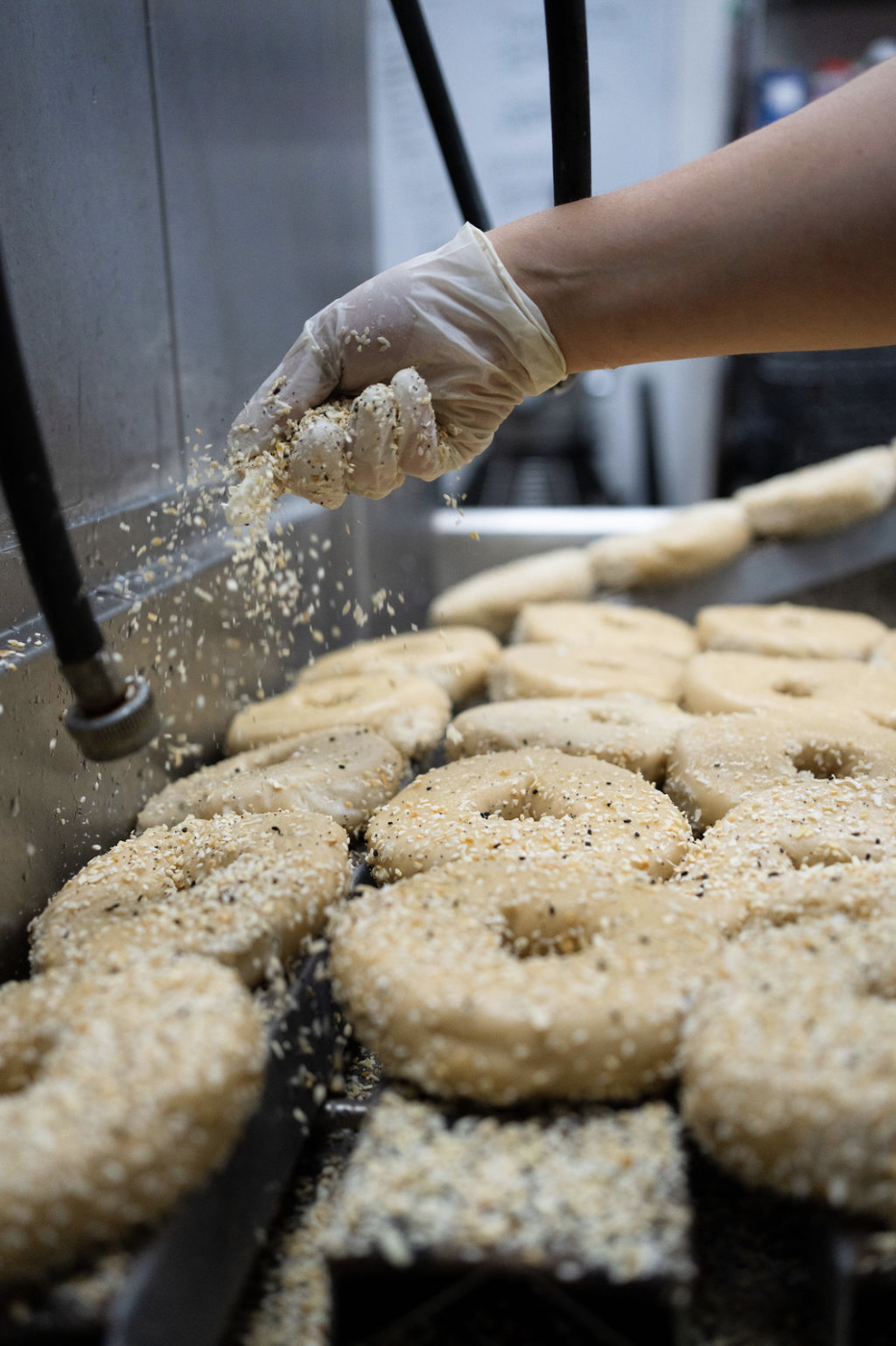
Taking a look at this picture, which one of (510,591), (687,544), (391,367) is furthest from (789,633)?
(391,367)

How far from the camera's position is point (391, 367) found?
1747mm

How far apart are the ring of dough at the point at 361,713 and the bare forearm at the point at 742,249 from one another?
820 millimetres

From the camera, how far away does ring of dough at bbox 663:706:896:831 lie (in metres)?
1.74

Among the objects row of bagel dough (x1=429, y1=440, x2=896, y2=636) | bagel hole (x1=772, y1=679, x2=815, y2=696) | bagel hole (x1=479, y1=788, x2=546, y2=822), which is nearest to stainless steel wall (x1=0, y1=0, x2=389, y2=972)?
row of bagel dough (x1=429, y1=440, x2=896, y2=636)

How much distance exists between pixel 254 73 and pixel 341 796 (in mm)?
2088

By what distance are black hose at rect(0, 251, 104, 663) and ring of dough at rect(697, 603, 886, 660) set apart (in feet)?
6.57

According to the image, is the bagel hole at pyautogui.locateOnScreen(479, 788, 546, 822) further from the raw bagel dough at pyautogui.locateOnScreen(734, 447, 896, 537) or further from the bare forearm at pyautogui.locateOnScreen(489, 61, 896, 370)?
the raw bagel dough at pyautogui.locateOnScreen(734, 447, 896, 537)

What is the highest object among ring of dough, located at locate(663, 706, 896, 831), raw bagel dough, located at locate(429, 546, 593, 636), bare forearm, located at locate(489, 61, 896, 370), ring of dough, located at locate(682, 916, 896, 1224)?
bare forearm, located at locate(489, 61, 896, 370)

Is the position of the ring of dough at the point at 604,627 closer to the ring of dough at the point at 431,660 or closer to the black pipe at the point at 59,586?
the ring of dough at the point at 431,660

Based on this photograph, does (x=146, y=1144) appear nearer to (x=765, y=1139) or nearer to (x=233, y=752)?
(x=765, y=1139)

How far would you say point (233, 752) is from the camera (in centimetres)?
221

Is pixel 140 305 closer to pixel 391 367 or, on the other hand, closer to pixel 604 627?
pixel 391 367

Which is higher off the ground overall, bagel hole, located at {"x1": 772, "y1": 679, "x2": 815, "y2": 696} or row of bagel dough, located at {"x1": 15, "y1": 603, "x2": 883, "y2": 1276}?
row of bagel dough, located at {"x1": 15, "y1": 603, "x2": 883, "y2": 1276}

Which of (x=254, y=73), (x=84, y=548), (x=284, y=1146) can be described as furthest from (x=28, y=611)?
(x=254, y=73)
